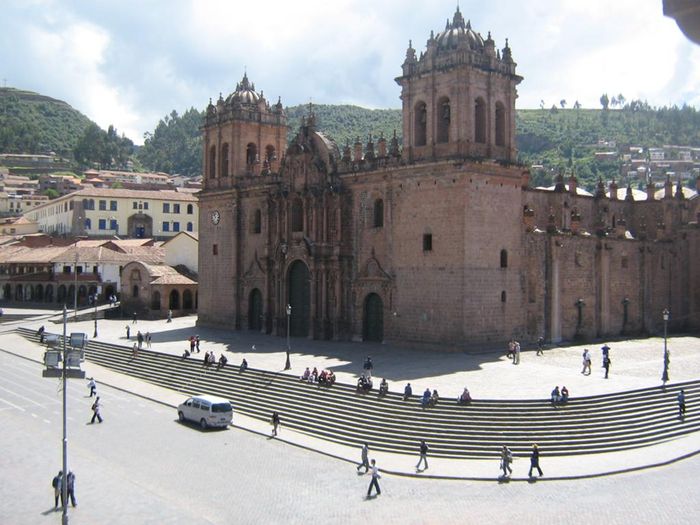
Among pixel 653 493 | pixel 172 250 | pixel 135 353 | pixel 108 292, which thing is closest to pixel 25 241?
pixel 108 292

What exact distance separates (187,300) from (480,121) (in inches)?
1290

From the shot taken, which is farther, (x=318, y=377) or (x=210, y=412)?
(x=318, y=377)

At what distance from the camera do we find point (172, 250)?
6638 centimetres

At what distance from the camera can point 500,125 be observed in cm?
4059

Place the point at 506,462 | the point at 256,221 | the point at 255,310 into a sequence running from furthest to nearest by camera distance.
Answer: the point at 256,221
the point at 255,310
the point at 506,462

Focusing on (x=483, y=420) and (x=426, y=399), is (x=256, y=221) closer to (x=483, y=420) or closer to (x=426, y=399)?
(x=426, y=399)

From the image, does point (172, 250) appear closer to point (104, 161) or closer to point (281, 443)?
point (281, 443)

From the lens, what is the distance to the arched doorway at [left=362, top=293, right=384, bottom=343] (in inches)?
1668

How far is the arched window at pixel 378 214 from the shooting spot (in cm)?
4272

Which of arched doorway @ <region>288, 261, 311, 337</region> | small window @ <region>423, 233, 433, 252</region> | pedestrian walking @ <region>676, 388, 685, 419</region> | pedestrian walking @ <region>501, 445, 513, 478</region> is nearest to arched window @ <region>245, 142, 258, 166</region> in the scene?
arched doorway @ <region>288, 261, 311, 337</region>

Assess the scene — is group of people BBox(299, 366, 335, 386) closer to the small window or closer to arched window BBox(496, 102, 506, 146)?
the small window

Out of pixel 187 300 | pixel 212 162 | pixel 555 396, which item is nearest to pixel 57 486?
pixel 555 396

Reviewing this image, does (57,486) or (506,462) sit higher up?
(57,486)

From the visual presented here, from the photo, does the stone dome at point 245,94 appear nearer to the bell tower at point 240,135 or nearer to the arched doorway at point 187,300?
the bell tower at point 240,135
